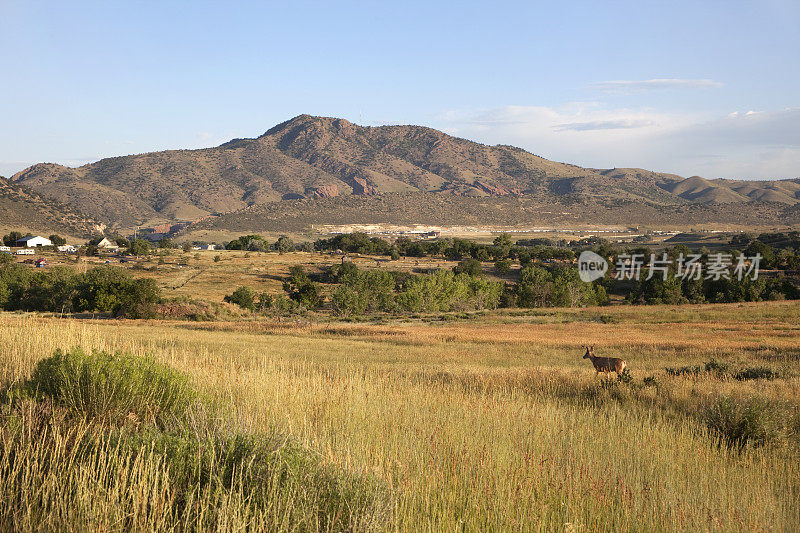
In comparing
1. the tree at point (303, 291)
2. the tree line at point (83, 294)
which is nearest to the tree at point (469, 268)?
the tree at point (303, 291)

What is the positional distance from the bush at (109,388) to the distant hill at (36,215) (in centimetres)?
12663

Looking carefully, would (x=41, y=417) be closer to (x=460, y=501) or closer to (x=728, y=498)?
(x=460, y=501)

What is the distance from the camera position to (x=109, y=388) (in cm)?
578

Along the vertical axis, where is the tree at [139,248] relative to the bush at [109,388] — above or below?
below

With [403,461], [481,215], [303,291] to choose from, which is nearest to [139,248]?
[303,291]

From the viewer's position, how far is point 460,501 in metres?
4.45

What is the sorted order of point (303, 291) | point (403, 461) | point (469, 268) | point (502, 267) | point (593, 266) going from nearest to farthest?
point (403, 461), point (303, 291), point (469, 268), point (593, 266), point (502, 267)

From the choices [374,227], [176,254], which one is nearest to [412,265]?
[176,254]

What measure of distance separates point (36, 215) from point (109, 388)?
138976 mm

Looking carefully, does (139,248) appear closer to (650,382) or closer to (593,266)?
(593,266)

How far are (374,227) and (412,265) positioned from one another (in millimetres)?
68091

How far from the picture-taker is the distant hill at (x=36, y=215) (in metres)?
116

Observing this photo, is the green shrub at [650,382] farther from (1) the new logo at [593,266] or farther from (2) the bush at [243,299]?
(1) the new logo at [593,266]

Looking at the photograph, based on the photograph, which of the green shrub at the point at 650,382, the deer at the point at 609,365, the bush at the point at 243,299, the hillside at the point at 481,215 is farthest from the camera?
the hillside at the point at 481,215
